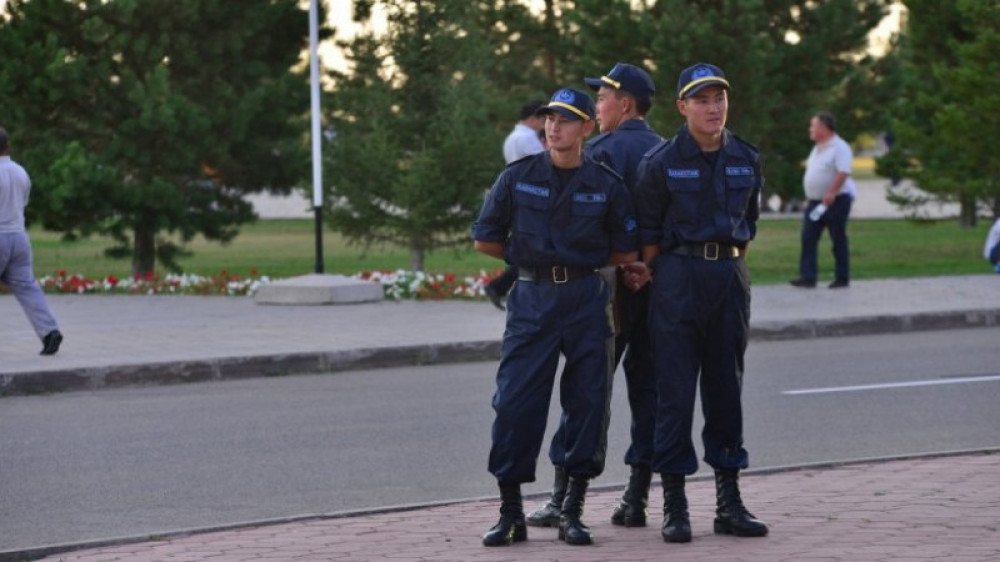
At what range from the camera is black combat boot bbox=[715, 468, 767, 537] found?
23.7ft

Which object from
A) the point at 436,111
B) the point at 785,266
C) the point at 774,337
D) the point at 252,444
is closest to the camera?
the point at 252,444

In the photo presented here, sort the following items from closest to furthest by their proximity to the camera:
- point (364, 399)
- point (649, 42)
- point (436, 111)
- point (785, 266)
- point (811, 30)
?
point (364, 399) → point (436, 111) → point (785, 266) → point (649, 42) → point (811, 30)

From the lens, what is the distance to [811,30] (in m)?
34.7

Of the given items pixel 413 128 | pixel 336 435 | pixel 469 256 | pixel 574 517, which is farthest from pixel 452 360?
pixel 469 256

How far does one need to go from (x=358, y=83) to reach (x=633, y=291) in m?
15.4

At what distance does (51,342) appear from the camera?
1407 centimetres

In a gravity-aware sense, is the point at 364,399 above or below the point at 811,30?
below

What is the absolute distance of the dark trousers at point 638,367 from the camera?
7773 millimetres

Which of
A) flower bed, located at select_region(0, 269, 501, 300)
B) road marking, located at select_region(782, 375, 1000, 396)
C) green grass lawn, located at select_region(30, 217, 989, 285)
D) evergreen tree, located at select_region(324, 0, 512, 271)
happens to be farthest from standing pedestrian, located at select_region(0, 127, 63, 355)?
green grass lawn, located at select_region(30, 217, 989, 285)

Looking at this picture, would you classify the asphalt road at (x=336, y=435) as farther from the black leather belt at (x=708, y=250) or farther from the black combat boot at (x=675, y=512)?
the black leather belt at (x=708, y=250)

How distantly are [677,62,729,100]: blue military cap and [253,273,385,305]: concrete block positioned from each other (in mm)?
11587

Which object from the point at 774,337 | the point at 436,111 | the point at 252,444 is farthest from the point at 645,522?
the point at 436,111

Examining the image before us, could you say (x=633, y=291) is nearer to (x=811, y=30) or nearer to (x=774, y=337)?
(x=774, y=337)

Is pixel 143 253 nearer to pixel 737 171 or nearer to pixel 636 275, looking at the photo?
pixel 636 275
